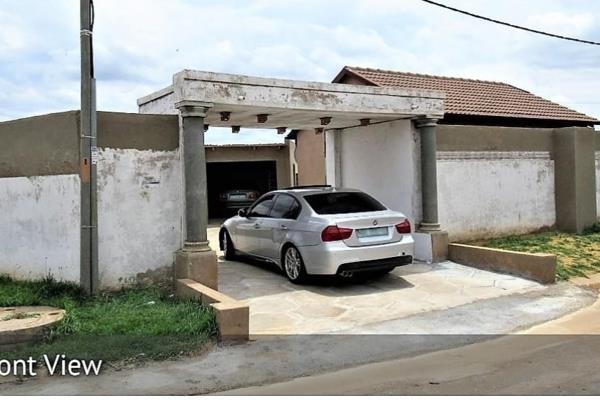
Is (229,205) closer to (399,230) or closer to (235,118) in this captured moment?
(235,118)

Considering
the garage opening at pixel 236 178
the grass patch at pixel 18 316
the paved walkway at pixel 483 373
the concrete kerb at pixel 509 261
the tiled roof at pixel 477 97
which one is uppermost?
the tiled roof at pixel 477 97

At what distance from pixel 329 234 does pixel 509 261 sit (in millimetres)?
3470

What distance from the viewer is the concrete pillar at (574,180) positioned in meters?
12.9

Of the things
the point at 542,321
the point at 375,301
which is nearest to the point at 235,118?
the point at 375,301

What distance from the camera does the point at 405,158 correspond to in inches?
432

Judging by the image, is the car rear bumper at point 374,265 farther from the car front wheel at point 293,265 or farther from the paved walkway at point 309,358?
the paved walkway at point 309,358

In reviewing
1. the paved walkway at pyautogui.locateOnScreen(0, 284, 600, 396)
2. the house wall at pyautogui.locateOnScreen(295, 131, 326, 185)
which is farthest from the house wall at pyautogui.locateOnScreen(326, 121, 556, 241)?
the house wall at pyautogui.locateOnScreen(295, 131, 326, 185)

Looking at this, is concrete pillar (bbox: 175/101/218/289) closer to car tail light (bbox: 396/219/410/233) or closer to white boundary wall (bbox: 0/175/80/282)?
white boundary wall (bbox: 0/175/80/282)

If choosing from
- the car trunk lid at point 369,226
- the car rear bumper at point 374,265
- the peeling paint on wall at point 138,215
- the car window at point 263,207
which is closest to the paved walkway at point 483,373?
the car rear bumper at point 374,265

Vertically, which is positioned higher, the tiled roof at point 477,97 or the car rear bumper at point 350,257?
the tiled roof at point 477,97

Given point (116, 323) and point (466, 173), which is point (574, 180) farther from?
point (116, 323)

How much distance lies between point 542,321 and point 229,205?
1631 centimetres

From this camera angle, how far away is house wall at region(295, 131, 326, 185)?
19859 mm

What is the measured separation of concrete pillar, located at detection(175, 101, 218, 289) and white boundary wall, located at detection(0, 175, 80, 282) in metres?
1.43
